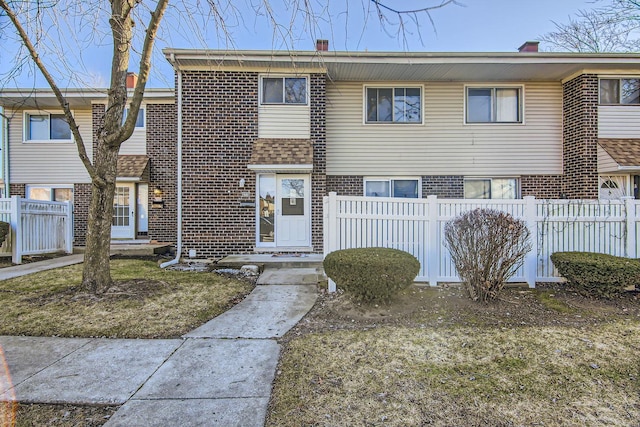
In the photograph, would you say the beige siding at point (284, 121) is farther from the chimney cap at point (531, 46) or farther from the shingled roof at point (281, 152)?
the chimney cap at point (531, 46)

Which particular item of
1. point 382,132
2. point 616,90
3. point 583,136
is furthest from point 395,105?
point 616,90

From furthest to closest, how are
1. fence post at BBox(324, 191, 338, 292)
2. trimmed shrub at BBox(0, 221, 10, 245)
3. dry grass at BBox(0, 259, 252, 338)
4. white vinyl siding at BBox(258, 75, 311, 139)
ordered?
white vinyl siding at BBox(258, 75, 311, 139) → trimmed shrub at BBox(0, 221, 10, 245) → fence post at BBox(324, 191, 338, 292) → dry grass at BBox(0, 259, 252, 338)

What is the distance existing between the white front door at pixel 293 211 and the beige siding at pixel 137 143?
596cm

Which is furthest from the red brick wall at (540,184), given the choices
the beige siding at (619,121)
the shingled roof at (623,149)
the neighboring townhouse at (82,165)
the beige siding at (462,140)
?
the neighboring townhouse at (82,165)

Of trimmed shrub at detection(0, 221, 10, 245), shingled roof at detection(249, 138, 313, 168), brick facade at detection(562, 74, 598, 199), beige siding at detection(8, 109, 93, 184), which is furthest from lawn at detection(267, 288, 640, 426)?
beige siding at detection(8, 109, 93, 184)

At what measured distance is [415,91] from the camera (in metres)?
9.91

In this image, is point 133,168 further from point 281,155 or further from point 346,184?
point 346,184

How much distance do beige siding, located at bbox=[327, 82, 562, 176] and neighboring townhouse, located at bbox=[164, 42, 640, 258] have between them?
0.03 metres

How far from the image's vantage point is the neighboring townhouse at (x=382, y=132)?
879cm

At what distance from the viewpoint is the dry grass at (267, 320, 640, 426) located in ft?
8.11

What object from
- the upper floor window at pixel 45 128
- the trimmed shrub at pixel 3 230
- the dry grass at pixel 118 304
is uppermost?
the upper floor window at pixel 45 128

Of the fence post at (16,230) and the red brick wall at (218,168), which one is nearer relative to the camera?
the fence post at (16,230)

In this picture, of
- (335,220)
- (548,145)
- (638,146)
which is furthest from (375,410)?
(638,146)

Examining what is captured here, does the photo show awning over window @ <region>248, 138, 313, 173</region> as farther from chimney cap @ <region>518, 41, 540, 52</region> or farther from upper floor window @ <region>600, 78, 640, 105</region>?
upper floor window @ <region>600, 78, 640, 105</region>
